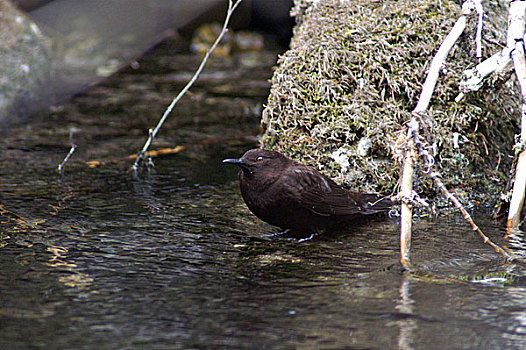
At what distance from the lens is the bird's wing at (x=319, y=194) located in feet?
14.8

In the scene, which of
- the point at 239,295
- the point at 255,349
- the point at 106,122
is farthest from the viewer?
the point at 106,122

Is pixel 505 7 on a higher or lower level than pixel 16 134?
higher

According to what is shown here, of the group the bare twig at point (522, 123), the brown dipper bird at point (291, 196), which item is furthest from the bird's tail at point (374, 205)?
the bare twig at point (522, 123)

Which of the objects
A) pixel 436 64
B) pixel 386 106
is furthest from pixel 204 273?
pixel 386 106

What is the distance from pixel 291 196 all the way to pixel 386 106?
1275 mm

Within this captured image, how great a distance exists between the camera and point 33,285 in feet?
11.4

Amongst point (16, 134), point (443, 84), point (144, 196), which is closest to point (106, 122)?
point (16, 134)

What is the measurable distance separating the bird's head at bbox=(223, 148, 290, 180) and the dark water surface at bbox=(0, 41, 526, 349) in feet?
1.40

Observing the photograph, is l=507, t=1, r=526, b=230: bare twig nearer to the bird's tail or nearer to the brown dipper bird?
the bird's tail

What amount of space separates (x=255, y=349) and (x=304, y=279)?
0.87 metres

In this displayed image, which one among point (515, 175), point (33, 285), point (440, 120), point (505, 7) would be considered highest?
point (505, 7)

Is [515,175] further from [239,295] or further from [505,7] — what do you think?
[239,295]

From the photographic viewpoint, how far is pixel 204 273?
375 centimetres

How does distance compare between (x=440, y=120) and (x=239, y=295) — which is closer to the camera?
(x=239, y=295)
